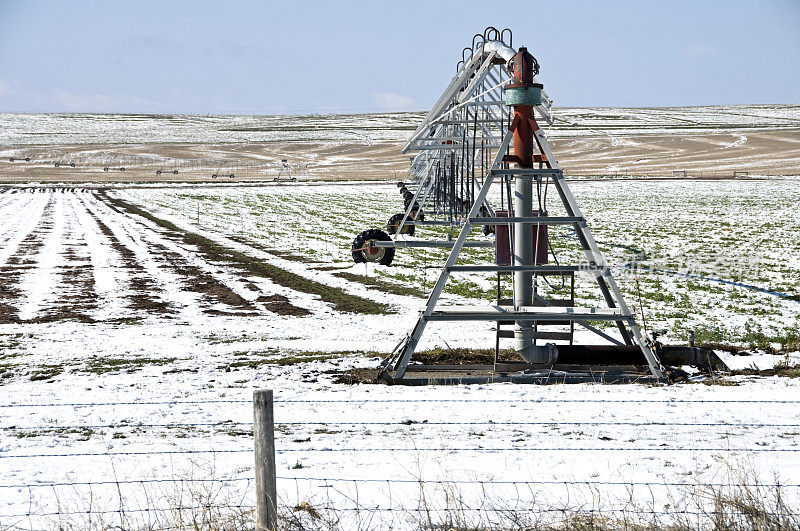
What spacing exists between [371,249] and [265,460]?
1559cm

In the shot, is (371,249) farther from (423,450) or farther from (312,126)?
(312,126)

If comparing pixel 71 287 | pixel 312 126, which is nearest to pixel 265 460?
pixel 71 287

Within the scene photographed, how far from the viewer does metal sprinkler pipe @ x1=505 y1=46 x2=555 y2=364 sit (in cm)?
870

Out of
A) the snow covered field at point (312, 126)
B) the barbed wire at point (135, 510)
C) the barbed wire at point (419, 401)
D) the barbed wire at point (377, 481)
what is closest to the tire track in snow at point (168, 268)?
the barbed wire at point (419, 401)

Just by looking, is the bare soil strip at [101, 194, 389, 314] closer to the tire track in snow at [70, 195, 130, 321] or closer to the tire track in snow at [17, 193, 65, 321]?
the tire track in snow at [70, 195, 130, 321]

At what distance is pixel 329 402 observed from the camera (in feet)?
25.7

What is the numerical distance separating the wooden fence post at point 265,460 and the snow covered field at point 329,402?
2.08ft

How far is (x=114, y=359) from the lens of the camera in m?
10.3

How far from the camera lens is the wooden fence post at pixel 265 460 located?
163 inches

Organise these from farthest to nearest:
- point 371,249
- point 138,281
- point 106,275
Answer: point 371,249
point 106,275
point 138,281

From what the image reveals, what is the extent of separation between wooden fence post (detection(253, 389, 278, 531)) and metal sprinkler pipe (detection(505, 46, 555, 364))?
5083 mm

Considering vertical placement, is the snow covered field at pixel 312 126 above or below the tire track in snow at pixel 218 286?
above

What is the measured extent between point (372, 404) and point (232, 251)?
16.8 meters

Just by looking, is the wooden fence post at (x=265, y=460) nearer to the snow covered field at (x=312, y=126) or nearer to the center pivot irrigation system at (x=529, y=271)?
the center pivot irrigation system at (x=529, y=271)
